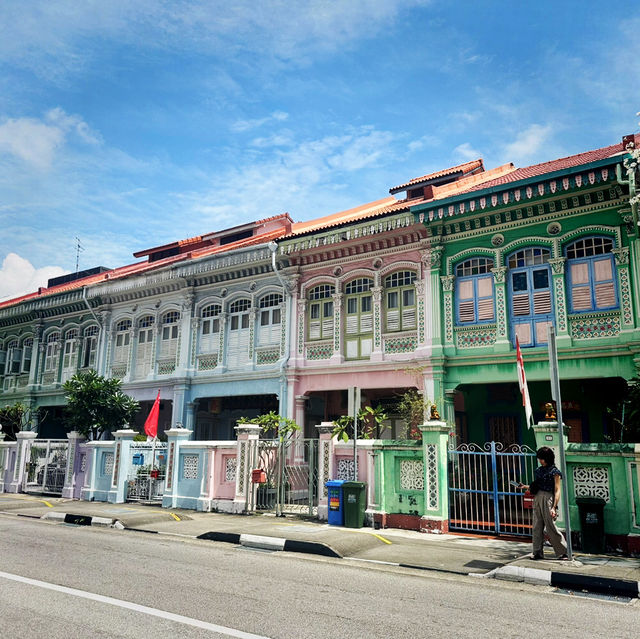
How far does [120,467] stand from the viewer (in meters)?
17.5

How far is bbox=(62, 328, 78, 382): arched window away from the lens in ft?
85.0

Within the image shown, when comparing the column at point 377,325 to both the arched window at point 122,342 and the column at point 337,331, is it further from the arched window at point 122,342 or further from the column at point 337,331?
the arched window at point 122,342

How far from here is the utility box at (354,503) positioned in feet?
40.7

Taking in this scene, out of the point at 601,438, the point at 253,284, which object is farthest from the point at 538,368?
the point at 253,284

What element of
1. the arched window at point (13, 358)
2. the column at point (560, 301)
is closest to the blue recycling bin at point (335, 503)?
the column at point (560, 301)

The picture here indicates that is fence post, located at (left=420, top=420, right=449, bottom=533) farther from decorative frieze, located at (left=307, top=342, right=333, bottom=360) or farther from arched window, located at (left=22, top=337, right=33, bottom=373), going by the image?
arched window, located at (left=22, top=337, right=33, bottom=373)

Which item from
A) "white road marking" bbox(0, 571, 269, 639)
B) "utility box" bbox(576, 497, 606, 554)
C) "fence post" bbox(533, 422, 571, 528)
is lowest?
"white road marking" bbox(0, 571, 269, 639)

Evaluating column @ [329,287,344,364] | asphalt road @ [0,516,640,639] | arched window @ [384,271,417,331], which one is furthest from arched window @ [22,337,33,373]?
asphalt road @ [0,516,640,639]

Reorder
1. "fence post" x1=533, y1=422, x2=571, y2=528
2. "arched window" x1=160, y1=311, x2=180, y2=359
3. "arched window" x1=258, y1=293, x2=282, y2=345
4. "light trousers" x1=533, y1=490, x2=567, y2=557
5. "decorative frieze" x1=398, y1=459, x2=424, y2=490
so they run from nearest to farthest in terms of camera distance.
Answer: "light trousers" x1=533, y1=490, x2=567, y2=557, "fence post" x1=533, y1=422, x2=571, y2=528, "decorative frieze" x1=398, y1=459, x2=424, y2=490, "arched window" x1=258, y1=293, x2=282, y2=345, "arched window" x1=160, y1=311, x2=180, y2=359

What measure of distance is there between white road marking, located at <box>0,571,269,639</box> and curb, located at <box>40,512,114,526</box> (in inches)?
248

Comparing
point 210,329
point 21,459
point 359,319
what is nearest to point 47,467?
point 21,459

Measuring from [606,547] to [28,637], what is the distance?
868 centimetres

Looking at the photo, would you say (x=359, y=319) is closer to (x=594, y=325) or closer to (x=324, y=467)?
(x=324, y=467)

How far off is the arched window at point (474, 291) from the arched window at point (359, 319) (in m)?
2.80
